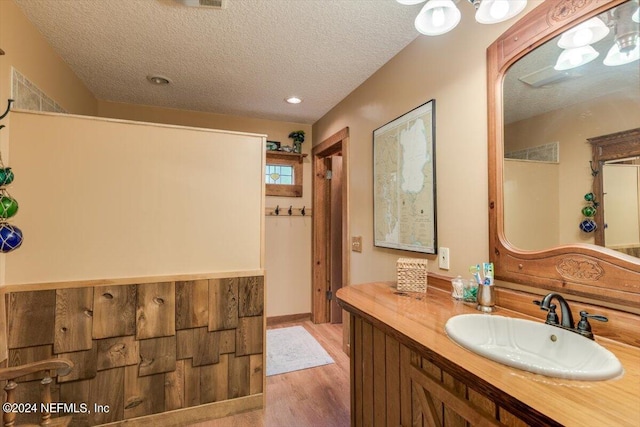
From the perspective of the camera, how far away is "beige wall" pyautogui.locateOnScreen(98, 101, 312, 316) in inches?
140

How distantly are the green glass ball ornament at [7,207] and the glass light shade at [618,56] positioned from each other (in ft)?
8.46

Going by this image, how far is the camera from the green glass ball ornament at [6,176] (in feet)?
4.66

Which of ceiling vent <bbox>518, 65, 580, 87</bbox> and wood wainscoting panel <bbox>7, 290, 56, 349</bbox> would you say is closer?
ceiling vent <bbox>518, 65, 580, 87</bbox>

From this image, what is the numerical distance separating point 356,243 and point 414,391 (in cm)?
168

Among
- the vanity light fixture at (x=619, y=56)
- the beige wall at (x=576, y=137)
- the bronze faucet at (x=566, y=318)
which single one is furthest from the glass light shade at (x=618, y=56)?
the bronze faucet at (x=566, y=318)

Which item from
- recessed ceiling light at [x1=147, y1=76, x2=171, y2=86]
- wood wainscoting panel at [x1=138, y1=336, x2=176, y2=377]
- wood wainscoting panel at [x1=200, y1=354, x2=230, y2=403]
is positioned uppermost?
recessed ceiling light at [x1=147, y1=76, x2=171, y2=86]

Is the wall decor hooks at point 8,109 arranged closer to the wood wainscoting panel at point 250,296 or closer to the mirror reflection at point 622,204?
the wood wainscoting panel at point 250,296

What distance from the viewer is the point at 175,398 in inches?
72.8

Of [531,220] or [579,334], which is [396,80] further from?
[579,334]

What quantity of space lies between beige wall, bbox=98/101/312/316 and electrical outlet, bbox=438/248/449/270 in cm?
220

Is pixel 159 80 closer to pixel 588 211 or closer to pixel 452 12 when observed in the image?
pixel 452 12

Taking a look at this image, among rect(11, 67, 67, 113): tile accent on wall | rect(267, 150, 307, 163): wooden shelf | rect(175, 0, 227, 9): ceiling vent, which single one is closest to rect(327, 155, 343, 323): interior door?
rect(267, 150, 307, 163): wooden shelf

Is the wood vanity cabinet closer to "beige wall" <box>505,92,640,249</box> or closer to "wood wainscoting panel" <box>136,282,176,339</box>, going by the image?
"beige wall" <box>505,92,640,249</box>

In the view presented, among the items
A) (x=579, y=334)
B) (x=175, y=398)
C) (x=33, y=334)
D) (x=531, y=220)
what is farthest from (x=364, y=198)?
(x=33, y=334)
